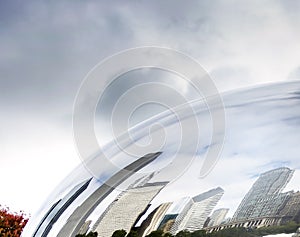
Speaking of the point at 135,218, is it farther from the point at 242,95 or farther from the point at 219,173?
the point at 242,95

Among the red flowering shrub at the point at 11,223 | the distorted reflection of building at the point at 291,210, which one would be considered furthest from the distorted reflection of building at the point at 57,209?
the red flowering shrub at the point at 11,223

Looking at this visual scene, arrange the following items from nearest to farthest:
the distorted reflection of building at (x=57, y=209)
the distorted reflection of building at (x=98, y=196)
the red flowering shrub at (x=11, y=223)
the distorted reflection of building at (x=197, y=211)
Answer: the distorted reflection of building at (x=197, y=211) → the distorted reflection of building at (x=98, y=196) → the distorted reflection of building at (x=57, y=209) → the red flowering shrub at (x=11, y=223)

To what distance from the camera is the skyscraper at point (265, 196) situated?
79.2 inches

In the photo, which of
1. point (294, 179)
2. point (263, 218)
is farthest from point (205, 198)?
point (294, 179)

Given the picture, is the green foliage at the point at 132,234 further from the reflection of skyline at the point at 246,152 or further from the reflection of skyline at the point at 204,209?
the reflection of skyline at the point at 246,152

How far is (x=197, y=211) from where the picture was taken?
2.01 meters

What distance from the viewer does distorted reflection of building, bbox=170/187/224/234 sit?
1976mm

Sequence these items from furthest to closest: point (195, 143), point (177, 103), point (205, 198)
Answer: point (177, 103), point (195, 143), point (205, 198)

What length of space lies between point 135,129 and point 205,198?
907mm

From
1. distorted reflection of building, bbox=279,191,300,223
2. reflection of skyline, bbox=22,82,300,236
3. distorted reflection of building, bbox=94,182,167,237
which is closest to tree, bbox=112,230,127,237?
distorted reflection of building, bbox=94,182,167,237

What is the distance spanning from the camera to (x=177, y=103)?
8.36 ft

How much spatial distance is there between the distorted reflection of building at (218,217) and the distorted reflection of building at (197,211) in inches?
0.9

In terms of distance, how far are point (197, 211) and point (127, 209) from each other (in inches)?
11.2

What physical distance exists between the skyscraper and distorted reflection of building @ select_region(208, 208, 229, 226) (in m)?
0.04
